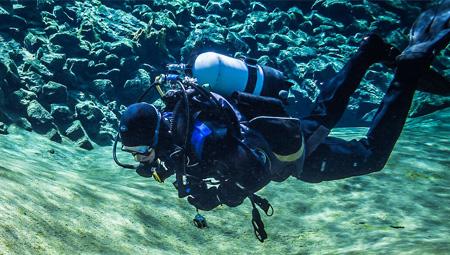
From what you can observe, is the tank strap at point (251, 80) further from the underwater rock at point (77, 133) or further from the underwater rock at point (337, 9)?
the underwater rock at point (337, 9)

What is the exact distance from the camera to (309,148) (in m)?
4.78

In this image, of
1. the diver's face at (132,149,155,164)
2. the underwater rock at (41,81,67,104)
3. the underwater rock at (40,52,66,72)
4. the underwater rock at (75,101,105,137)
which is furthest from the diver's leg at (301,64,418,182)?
the underwater rock at (40,52,66,72)

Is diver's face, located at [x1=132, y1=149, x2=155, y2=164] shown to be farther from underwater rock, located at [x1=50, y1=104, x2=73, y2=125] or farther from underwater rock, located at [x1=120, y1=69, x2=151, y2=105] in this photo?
underwater rock, located at [x1=120, y1=69, x2=151, y2=105]

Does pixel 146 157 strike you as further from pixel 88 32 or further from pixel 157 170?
pixel 88 32

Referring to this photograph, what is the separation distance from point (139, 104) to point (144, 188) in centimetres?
320

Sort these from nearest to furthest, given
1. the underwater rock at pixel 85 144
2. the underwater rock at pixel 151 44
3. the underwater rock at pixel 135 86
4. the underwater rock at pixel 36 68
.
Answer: the underwater rock at pixel 85 144, the underwater rock at pixel 36 68, the underwater rock at pixel 135 86, the underwater rock at pixel 151 44

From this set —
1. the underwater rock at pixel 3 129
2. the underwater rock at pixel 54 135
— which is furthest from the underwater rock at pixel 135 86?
the underwater rock at pixel 3 129

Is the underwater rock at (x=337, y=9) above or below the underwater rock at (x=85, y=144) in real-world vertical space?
above

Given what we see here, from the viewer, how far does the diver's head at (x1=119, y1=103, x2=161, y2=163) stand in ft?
12.3

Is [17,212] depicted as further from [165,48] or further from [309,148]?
[165,48]

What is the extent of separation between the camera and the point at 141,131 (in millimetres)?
3756

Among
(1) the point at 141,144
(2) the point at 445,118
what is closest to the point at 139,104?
(1) the point at 141,144

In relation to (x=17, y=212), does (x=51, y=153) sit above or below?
below

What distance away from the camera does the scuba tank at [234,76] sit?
4117mm
